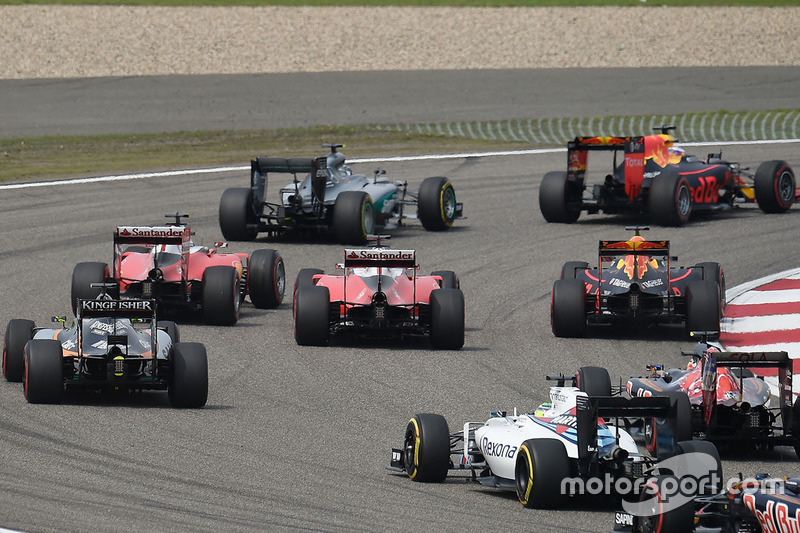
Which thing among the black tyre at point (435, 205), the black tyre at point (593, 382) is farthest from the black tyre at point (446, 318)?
the black tyre at point (435, 205)

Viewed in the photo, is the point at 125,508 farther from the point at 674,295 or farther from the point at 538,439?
the point at 674,295

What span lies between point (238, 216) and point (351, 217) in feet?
7.66

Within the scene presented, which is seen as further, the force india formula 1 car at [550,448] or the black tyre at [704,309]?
the black tyre at [704,309]

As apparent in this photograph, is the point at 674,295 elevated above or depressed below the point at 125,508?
above

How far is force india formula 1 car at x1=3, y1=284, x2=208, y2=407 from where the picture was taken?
1633 centimetres

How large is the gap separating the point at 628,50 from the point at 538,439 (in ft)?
153

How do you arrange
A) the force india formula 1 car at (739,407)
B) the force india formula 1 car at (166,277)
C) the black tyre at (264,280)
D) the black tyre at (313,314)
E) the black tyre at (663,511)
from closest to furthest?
the black tyre at (663,511) < the force india formula 1 car at (739,407) < the black tyre at (313,314) < the force india formula 1 car at (166,277) < the black tyre at (264,280)

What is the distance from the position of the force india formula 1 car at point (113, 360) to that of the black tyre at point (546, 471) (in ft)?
17.2

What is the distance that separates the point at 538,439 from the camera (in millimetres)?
12656

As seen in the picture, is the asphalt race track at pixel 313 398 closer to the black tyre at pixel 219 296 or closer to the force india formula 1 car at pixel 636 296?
the black tyre at pixel 219 296

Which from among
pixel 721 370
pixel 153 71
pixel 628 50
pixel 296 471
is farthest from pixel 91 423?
pixel 628 50

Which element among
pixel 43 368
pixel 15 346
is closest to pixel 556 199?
pixel 15 346

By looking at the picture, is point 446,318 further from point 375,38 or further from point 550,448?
point 375,38

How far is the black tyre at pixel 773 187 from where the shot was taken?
31875mm
